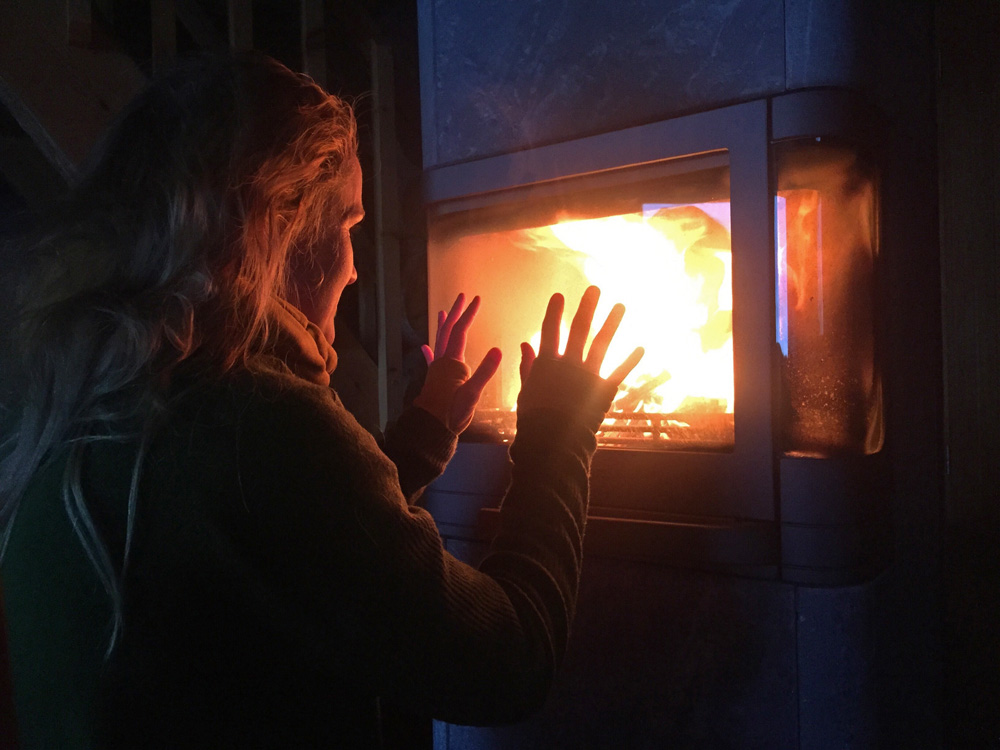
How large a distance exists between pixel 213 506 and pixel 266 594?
83 millimetres

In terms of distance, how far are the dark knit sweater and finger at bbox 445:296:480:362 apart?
0.48m

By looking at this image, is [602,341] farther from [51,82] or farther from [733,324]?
[51,82]

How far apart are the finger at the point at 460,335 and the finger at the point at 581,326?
0.79 feet

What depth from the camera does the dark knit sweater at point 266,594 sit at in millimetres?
540

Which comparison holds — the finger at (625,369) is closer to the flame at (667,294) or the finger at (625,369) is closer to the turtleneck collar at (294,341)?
the flame at (667,294)

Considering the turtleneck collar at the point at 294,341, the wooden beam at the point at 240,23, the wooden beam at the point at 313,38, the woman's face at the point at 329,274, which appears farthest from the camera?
the wooden beam at the point at 313,38

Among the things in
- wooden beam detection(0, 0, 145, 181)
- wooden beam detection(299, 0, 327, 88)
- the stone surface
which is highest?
wooden beam detection(299, 0, 327, 88)

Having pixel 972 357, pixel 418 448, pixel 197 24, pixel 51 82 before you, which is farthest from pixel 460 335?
pixel 197 24

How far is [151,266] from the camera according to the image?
2.02 ft

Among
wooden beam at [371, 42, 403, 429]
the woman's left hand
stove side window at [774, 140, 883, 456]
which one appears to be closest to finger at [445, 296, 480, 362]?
the woman's left hand

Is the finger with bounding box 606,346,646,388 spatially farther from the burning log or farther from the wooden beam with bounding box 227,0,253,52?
the wooden beam with bounding box 227,0,253,52

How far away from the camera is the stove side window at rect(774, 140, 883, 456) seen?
0.95 meters

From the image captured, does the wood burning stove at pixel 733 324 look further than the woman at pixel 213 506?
Yes

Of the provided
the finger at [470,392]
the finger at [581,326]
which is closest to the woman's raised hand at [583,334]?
the finger at [581,326]
